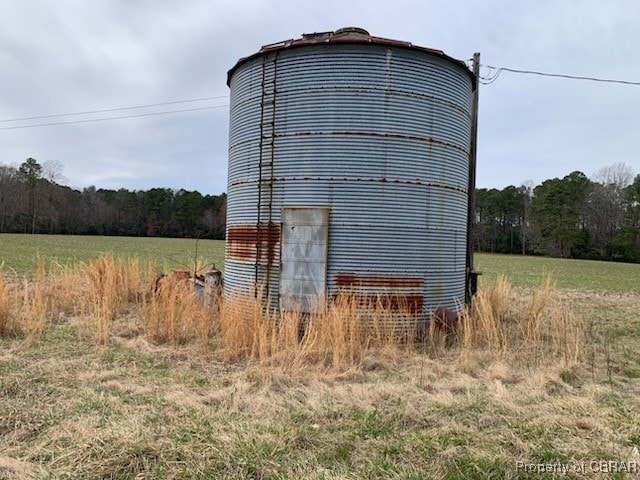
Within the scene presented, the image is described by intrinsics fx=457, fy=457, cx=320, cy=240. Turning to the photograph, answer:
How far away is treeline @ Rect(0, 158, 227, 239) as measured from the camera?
79.9m

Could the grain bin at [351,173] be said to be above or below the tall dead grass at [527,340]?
above

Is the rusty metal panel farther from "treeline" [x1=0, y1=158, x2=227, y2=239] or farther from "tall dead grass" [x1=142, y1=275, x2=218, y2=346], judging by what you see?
"treeline" [x1=0, y1=158, x2=227, y2=239]

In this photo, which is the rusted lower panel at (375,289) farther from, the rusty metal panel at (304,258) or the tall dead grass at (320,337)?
the rusty metal panel at (304,258)

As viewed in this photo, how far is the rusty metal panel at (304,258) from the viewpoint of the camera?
759cm

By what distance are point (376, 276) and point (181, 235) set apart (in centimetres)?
9074

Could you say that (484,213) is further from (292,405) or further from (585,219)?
(292,405)

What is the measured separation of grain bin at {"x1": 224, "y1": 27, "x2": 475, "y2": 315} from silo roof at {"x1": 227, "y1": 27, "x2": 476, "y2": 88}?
33 millimetres

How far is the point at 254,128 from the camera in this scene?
8312 mm

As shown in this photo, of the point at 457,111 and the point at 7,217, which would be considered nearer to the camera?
the point at 457,111

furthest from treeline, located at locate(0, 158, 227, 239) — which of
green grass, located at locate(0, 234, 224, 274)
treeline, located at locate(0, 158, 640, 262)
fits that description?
green grass, located at locate(0, 234, 224, 274)

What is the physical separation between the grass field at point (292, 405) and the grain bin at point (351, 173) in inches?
50.1

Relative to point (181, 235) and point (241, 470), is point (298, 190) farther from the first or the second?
point (181, 235)

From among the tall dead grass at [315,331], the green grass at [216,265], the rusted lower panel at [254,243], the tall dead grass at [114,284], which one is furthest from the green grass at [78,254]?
the rusted lower panel at [254,243]

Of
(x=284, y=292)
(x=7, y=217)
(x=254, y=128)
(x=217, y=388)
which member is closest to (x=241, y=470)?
(x=217, y=388)
